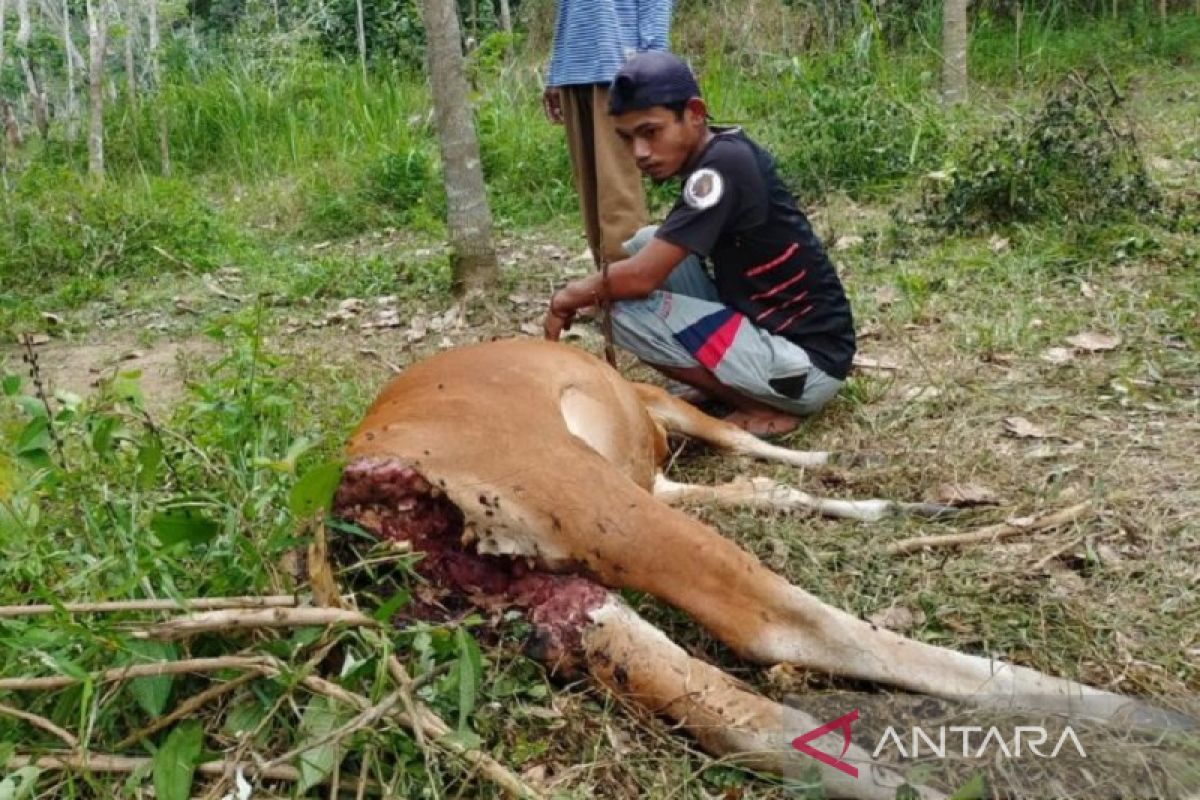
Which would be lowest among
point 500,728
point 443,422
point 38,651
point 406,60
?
point 500,728

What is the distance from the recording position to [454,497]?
2.39 m

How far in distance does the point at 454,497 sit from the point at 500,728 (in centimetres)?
49

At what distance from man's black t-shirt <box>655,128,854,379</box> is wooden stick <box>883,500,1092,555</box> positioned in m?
0.99

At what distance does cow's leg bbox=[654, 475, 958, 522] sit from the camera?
10.1 ft

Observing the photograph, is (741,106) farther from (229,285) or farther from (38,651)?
(38,651)

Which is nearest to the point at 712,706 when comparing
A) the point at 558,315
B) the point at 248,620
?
the point at 248,620

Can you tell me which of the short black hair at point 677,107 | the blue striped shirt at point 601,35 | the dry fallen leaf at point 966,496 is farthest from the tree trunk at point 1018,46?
the dry fallen leaf at point 966,496

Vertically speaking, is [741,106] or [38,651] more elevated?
[741,106]

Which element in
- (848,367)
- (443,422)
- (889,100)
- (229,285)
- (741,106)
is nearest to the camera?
(443,422)

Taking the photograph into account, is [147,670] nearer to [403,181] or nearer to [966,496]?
[966,496]

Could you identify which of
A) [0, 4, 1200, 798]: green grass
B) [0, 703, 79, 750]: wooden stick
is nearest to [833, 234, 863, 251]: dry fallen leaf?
[0, 4, 1200, 798]: green grass

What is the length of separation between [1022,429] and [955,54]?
4.41 meters

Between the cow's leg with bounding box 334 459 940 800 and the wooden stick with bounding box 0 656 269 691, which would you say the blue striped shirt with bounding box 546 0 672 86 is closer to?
the cow's leg with bounding box 334 459 940 800

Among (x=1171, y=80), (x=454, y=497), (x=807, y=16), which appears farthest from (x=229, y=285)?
(x=1171, y=80)
